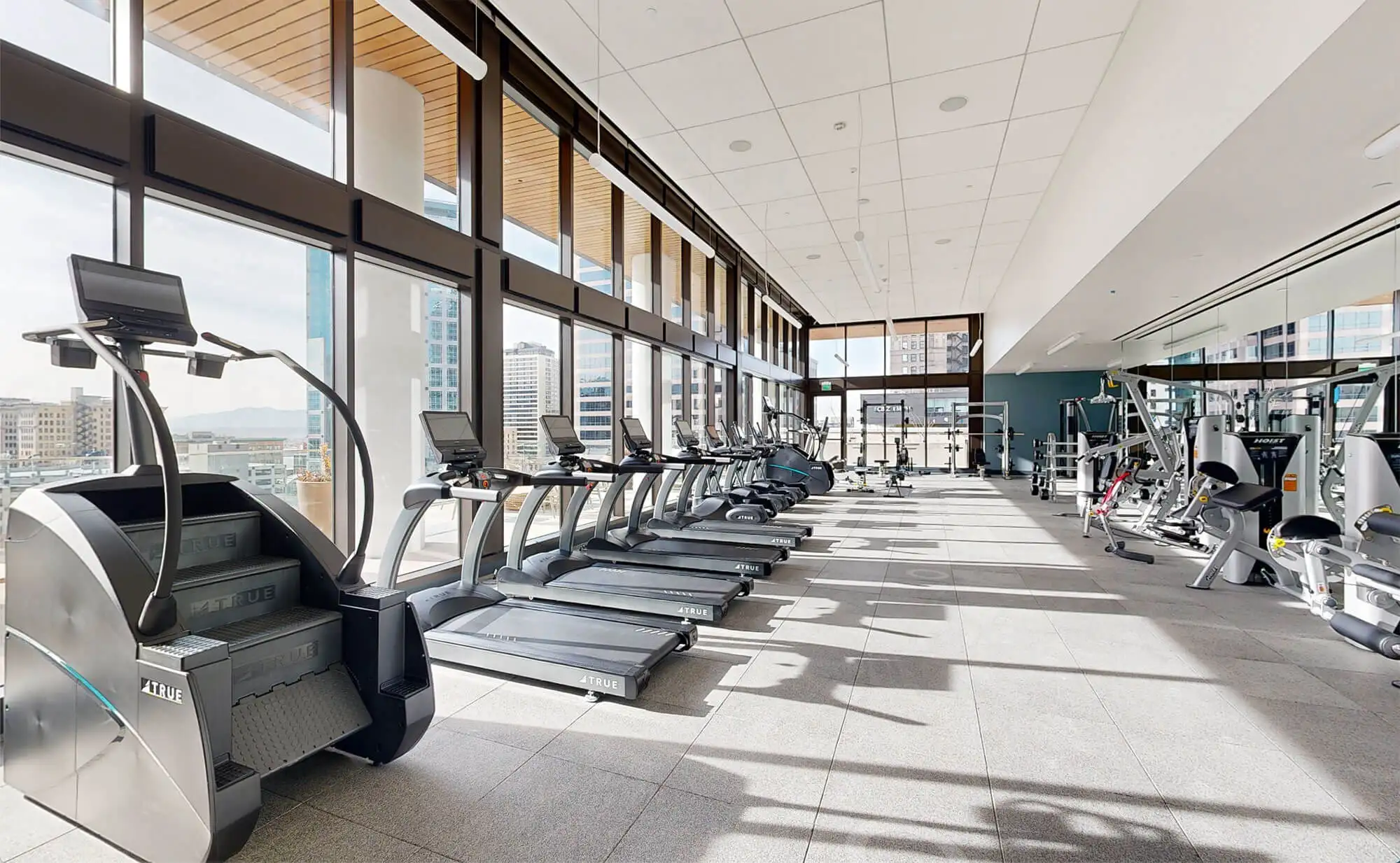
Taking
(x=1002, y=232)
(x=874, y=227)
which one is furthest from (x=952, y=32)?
(x=1002, y=232)

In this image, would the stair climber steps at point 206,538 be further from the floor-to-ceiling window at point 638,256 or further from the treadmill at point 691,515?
the floor-to-ceiling window at point 638,256

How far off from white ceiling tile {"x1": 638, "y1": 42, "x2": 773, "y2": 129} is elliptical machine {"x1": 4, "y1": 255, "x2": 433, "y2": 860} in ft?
13.8

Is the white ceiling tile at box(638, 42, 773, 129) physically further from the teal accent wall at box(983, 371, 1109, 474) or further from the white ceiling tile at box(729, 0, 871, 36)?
the teal accent wall at box(983, 371, 1109, 474)

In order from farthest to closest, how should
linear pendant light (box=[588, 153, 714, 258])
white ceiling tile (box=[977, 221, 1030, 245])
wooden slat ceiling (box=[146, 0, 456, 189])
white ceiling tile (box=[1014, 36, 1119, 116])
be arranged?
1. white ceiling tile (box=[977, 221, 1030, 245])
2. linear pendant light (box=[588, 153, 714, 258])
3. white ceiling tile (box=[1014, 36, 1119, 116])
4. wooden slat ceiling (box=[146, 0, 456, 189])

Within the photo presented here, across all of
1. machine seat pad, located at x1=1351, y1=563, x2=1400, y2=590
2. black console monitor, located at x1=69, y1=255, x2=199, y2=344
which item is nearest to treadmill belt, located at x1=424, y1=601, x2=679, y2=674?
black console monitor, located at x1=69, y1=255, x2=199, y2=344

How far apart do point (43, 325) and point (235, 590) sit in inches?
54.9

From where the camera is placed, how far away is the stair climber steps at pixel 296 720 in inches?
74.4

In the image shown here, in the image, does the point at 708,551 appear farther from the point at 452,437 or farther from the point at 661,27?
the point at 661,27

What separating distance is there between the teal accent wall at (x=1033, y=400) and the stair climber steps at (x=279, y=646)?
16.4 metres

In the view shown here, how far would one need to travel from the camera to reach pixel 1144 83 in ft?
14.0

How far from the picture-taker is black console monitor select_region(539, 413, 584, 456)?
171 inches

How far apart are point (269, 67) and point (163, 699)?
3.82 metres

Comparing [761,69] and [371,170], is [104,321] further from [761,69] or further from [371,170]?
[761,69]

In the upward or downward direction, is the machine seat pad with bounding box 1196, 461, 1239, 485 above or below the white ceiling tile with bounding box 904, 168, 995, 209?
below
